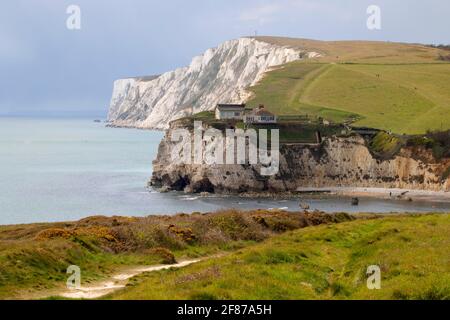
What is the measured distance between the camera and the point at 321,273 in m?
22.2

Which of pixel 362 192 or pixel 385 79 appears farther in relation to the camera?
pixel 385 79

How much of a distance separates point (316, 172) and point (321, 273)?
123m

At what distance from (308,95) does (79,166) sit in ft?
233

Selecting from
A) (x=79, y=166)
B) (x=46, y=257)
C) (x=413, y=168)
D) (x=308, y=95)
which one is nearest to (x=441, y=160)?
(x=413, y=168)

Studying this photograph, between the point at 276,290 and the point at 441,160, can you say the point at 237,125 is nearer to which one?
the point at 441,160

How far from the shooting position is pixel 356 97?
187m

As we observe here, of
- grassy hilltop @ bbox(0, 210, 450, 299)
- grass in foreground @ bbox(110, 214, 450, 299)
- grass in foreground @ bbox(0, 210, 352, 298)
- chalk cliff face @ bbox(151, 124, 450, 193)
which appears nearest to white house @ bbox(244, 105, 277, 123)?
chalk cliff face @ bbox(151, 124, 450, 193)

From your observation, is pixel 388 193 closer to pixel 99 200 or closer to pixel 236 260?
pixel 99 200

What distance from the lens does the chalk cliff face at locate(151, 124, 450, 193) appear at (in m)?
135

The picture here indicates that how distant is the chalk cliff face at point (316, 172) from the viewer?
135000 mm

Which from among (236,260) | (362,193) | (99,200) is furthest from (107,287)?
(362,193)

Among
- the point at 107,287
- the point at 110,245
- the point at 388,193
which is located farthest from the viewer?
the point at 388,193

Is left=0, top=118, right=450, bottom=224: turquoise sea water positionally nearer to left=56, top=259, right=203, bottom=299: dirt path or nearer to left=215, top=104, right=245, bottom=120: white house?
→ left=215, top=104, right=245, bottom=120: white house
